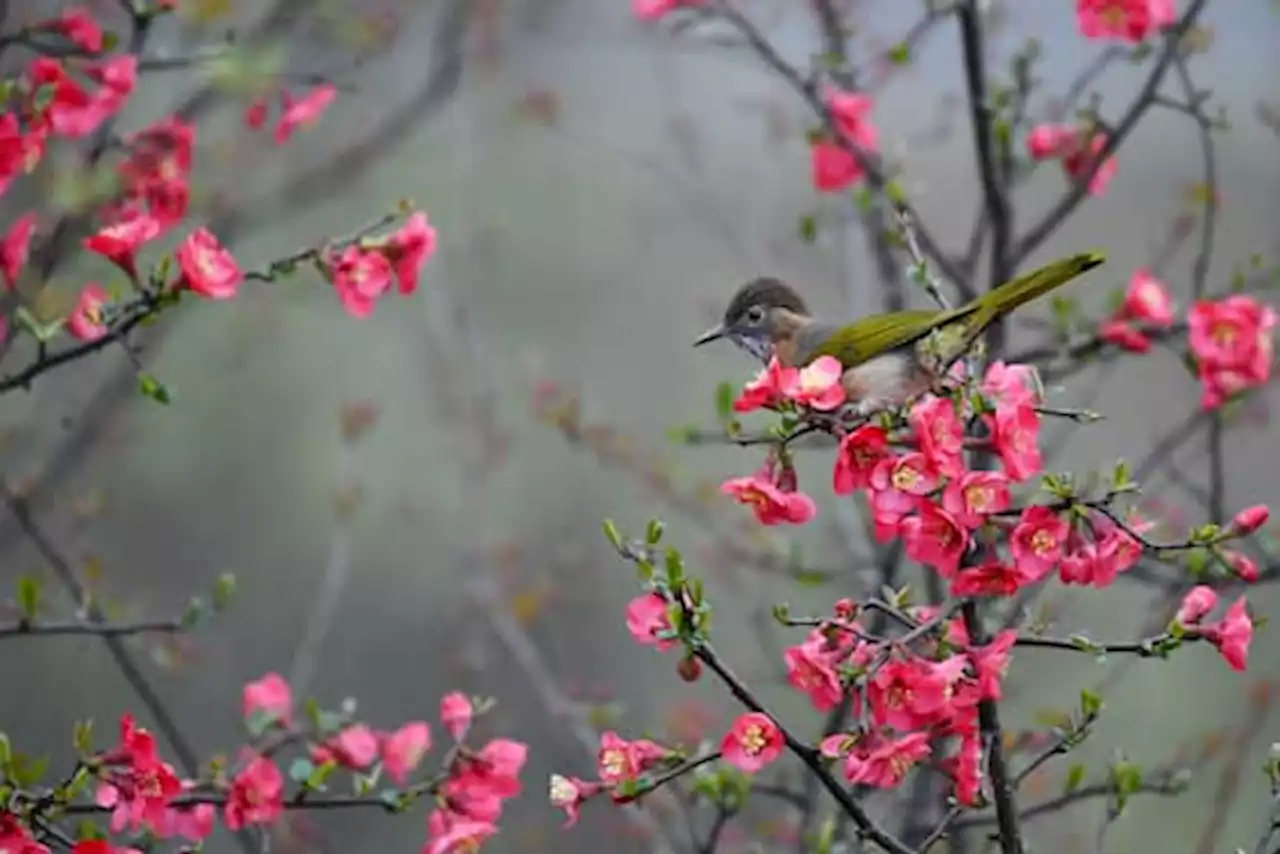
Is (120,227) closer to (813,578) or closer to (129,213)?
(129,213)

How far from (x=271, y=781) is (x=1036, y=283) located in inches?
38.7

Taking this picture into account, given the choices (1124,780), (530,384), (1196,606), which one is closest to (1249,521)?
(1196,606)

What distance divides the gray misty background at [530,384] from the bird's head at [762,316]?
46.3 inches

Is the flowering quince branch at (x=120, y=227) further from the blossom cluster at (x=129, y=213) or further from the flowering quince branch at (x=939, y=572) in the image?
the flowering quince branch at (x=939, y=572)

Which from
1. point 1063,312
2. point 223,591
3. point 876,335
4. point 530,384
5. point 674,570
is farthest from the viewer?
point 530,384

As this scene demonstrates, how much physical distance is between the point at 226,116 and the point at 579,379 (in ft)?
4.00

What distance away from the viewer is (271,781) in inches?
83.4

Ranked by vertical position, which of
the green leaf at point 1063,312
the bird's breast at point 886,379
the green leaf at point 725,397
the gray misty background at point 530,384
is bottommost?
the green leaf at point 725,397

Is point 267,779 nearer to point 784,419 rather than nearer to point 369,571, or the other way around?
point 784,419

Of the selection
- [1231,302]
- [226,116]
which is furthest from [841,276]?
[226,116]

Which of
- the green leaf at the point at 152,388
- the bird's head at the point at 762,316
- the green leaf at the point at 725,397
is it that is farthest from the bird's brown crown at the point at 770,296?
the green leaf at the point at 152,388

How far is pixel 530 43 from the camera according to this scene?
5.43 m

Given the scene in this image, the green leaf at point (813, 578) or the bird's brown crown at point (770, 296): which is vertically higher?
the bird's brown crown at point (770, 296)

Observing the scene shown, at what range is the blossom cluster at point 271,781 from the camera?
196 centimetres
